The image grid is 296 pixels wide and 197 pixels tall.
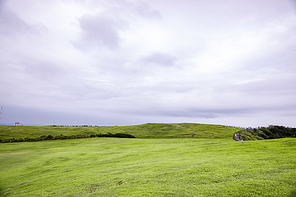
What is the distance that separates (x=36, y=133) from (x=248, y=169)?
55634mm

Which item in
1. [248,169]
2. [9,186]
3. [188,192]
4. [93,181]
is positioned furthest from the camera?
[9,186]

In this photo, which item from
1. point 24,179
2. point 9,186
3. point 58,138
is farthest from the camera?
point 58,138

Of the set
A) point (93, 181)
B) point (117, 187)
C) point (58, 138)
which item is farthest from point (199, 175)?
point (58, 138)

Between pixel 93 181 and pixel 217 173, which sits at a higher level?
pixel 217 173

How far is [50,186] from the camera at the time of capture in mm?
9086

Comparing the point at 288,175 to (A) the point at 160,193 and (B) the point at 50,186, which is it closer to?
(A) the point at 160,193

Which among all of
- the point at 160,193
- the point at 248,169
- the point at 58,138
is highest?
the point at 248,169

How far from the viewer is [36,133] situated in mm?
47188

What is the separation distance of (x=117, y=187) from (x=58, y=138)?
1771 inches

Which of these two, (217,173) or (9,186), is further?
(9,186)

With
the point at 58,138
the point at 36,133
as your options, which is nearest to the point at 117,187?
the point at 58,138

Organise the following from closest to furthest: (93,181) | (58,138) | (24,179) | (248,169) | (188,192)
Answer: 1. (188,192)
2. (248,169)
3. (93,181)
4. (24,179)
5. (58,138)

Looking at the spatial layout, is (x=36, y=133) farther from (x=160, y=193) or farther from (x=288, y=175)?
(x=288, y=175)

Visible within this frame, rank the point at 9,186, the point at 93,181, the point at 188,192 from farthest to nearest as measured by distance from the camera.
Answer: the point at 9,186 → the point at 93,181 → the point at 188,192
